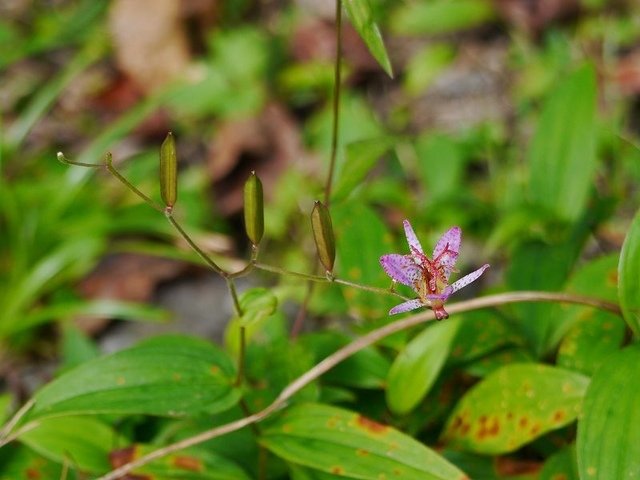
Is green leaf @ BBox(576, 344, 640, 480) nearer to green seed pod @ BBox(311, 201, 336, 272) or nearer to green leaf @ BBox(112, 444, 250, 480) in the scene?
green seed pod @ BBox(311, 201, 336, 272)

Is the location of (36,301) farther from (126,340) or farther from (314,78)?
(314,78)

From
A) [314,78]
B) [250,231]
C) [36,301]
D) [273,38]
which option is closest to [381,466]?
[250,231]

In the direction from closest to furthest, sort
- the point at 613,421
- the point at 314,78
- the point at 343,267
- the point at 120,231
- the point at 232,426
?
the point at 613,421 < the point at 232,426 < the point at 343,267 < the point at 120,231 < the point at 314,78

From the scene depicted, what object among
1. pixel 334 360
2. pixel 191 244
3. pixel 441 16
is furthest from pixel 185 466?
pixel 441 16

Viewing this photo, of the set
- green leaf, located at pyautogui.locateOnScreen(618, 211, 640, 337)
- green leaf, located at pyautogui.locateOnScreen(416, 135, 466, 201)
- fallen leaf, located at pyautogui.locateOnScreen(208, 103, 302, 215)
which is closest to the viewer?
green leaf, located at pyautogui.locateOnScreen(618, 211, 640, 337)

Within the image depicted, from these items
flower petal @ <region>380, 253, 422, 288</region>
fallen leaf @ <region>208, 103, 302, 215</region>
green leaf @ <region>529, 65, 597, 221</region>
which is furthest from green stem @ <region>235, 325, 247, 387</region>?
fallen leaf @ <region>208, 103, 302, 215</region>
